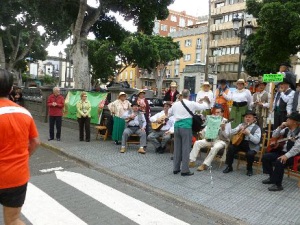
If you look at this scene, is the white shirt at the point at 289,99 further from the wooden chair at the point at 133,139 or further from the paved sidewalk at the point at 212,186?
the wooden chair at the point at 133,139

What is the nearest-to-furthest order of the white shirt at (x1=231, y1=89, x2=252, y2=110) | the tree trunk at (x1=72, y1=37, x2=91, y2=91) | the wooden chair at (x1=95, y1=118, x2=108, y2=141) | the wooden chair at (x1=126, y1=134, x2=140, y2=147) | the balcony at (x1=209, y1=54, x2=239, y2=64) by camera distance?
the white shirt at (x1=231, y1=89, x2=252, y2=110) < the wooden chair at (x1=126, y1=134, x2=140, y2=147) < the wooden chair at (x1=95, y1=118, x2=108, y2=141) < the tree trunk at (x1=72, y1=37, x2=91, y2=91) < the balcony at (x1=209, y1=54, x2=239, y2=64)

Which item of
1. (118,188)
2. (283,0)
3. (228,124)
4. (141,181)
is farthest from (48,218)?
(283,0)

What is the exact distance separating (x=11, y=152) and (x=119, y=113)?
6895 millimetres

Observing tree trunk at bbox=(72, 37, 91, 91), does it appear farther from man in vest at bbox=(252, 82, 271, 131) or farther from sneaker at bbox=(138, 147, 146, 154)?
man in vest at bbox=(252, 82, 271, 131)

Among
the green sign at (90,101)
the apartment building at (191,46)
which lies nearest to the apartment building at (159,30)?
the apartment building at (191,46)

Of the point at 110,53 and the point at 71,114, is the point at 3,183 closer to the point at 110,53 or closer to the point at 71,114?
the point at 71,114

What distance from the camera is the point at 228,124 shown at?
7.63 m

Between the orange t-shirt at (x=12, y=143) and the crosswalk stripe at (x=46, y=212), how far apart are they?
175 cm

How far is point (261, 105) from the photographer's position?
27.0 ft

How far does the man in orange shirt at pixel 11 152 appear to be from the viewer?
2.83m

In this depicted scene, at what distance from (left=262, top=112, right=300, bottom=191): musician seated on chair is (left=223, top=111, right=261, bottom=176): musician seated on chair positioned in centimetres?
48

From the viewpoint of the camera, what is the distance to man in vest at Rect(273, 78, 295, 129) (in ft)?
24.2

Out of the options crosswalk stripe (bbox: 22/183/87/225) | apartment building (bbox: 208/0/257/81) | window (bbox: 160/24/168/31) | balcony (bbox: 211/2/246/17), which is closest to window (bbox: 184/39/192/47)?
apartment building (bbox: 208/0/257/81)

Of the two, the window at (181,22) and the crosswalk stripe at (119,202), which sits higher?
the window at (181,22)
